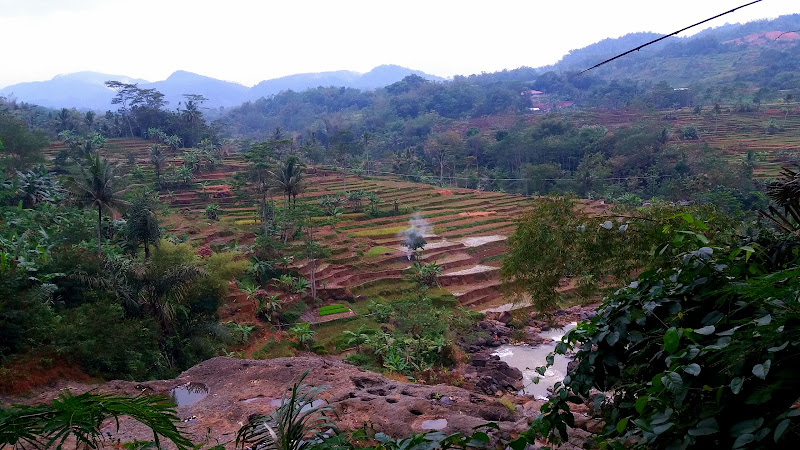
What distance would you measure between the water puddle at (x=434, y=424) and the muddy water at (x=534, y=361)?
7792mm

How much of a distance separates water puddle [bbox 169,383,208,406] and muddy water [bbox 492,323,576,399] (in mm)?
8130

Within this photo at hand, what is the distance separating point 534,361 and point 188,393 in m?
10.6

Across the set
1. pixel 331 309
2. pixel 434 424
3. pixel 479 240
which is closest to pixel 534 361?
pixel 331 309

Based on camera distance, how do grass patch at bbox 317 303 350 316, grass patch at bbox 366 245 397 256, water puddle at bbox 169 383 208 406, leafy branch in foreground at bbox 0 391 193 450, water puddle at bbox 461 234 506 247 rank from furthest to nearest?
water puddle at bbox 461 234 506 247
grass patch at bbox 366 245 397 256
grass patch at bbox 317 303 350 316
water puddle at bbox 169 383 208 406
leafy branch in foreground at bbox 0 391 193 450

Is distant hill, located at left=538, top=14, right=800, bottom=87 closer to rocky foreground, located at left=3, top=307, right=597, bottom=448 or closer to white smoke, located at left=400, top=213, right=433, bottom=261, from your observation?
white smoke, located at left=400, top=213, right=433, bottom=261

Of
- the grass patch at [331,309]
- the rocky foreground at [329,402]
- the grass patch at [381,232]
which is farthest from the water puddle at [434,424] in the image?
the grass patch at [381,232]

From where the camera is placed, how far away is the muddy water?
1371 centimetres

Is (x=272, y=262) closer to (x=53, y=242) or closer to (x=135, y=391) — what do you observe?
(x=53, y=242)

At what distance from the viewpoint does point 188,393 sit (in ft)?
30.6

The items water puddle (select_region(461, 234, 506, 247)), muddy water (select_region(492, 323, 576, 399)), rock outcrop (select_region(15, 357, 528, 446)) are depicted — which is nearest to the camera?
rock outcrop (select_region(15, 357, 528, 446))

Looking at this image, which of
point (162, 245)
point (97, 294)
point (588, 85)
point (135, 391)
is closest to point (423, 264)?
point (162, 245)

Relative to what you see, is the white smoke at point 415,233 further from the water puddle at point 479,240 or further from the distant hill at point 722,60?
the distant hill at point 722,60

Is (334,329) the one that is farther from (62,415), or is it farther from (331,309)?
(62,415)

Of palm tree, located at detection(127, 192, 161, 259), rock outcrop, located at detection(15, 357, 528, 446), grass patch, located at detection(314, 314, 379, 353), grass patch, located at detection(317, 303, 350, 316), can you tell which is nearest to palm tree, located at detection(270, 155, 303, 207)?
grass patch, located at detection(317, 303, 350, 316)
